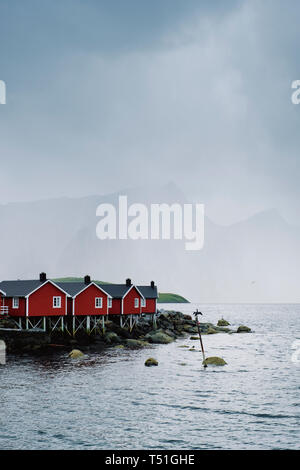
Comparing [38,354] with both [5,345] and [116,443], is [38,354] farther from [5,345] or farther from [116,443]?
[116,443]

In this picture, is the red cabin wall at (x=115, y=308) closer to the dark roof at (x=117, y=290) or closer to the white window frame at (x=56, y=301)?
the dark roof at (x=117, y=290)

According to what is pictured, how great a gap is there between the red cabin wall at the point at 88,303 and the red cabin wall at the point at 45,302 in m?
2.87

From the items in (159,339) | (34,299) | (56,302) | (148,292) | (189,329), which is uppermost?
(34,299)

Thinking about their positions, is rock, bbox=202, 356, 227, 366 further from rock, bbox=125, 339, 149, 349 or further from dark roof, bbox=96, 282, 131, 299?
dark roof, bbox=96, 282, 131, 299

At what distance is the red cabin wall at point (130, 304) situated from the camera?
71.4 meters

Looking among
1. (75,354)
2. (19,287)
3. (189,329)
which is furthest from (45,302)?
(189,329)

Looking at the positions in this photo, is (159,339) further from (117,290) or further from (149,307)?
(149,307)

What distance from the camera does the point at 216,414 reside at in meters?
28.1

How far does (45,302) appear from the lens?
189 ft

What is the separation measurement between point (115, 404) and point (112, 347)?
2692 cm

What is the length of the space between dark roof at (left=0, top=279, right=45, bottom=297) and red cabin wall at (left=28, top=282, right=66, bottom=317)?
77 cm

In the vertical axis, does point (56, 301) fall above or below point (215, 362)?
above

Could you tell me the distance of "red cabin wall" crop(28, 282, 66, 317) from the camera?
56375 mm

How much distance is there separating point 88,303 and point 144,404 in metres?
34.1
